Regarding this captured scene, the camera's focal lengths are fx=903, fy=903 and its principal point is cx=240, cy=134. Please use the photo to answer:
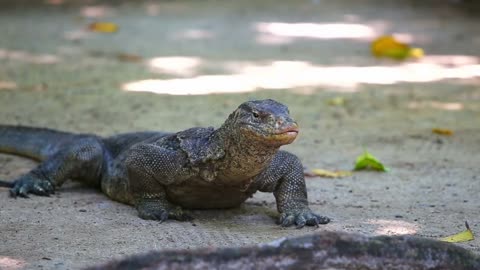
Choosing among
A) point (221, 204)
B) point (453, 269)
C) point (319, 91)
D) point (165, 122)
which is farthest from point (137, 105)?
point (453, 269)

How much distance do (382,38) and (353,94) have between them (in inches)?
106

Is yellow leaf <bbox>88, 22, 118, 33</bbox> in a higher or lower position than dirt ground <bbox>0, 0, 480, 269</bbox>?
higher

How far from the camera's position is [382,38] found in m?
13.3

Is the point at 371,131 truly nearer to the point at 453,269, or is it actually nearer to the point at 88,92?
the point at 88,92

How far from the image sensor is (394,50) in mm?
12781

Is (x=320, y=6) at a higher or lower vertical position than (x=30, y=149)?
higher

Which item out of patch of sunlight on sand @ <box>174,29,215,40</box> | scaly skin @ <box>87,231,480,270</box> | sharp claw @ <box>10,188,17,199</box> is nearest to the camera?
scaly skin @ <box>87,231,480,270</box>

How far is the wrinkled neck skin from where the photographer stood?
5.74 m

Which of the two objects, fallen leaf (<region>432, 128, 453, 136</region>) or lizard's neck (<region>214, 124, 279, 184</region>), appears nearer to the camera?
lizard's neck (<region>214, 124, 279, 184</region>)

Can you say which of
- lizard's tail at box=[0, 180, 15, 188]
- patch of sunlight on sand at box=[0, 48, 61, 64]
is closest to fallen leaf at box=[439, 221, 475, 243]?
lizard's tail at box=[0, 180, 15, 188]

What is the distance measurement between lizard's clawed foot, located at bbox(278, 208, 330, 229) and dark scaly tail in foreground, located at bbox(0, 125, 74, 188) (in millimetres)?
2524

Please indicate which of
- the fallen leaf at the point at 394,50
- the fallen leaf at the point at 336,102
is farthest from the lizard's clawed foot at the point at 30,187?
the fallen leaf at the point at 394,50

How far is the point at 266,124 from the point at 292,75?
6.18 meters

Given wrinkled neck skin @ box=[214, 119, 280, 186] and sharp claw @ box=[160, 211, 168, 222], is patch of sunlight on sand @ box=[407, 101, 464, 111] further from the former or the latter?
sharp claw @ box=[160, 211, 168, 222]
